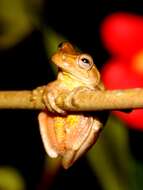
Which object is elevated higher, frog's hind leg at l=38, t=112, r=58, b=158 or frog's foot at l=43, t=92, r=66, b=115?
frog's foot at l=43, t=92, r=66, b=115

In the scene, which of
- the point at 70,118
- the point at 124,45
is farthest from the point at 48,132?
the point at 124,45

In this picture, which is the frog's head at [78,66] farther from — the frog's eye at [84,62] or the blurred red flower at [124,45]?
the blurred red flower at [124,45]

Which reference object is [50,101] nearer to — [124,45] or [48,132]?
[48,132]

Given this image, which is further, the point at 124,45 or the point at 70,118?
the point at 124,45

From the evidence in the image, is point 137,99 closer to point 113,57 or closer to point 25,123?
point 113,57

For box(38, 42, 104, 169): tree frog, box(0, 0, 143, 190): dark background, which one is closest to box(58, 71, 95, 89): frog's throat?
box(38, 42, 104, 169): tree frog

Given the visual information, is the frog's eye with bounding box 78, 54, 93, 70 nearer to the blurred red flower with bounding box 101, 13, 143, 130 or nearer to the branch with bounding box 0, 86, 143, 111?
the branch with bounding box 0, 86, 143, 111

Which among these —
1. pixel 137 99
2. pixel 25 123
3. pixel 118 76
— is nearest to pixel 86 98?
pixel 137 99

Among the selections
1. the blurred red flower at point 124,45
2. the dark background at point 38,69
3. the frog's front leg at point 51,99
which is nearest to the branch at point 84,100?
the frog's front leg at point 51,99
